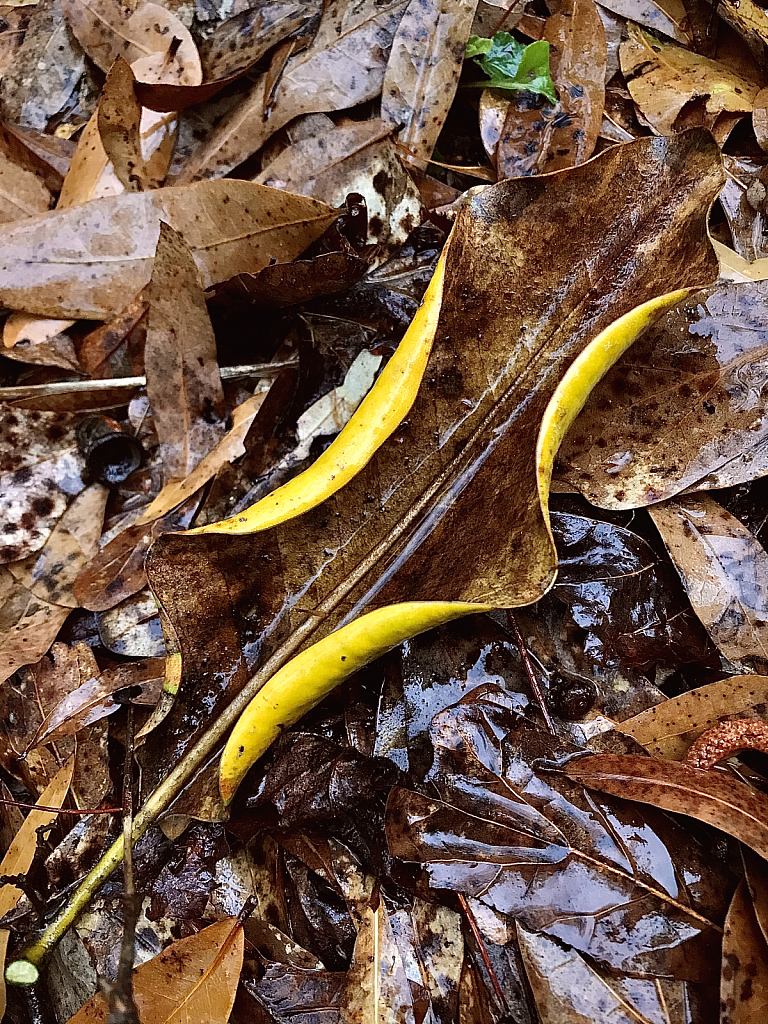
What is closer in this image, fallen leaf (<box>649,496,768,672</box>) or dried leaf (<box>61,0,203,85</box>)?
fallen leaf (<box>649,496,768,672</box>)

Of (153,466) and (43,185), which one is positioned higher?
(43,185)

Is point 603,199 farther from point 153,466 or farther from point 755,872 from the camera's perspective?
point 755,872

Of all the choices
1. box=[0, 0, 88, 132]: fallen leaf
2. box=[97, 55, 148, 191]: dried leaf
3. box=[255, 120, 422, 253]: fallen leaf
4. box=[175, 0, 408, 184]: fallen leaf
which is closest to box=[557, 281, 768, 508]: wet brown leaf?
box=[255, 120, 422, 253]: fallen leaf

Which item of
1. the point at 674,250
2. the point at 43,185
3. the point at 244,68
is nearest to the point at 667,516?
the point at 674,250

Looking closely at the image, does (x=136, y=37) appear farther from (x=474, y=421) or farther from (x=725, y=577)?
(x=725, y=577)

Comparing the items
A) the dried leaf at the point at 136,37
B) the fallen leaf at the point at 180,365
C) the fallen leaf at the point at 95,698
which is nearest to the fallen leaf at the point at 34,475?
the fallen leaf at the point at 180,365

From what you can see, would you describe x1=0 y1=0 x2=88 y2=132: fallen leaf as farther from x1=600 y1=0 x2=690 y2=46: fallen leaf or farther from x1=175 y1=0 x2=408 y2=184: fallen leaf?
x1=600 y1=0 x2=690 y2=46: fallen leaf
